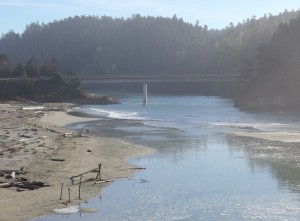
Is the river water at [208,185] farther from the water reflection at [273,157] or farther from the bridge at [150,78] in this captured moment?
the bridge at [150,78]

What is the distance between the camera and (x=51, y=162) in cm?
3372

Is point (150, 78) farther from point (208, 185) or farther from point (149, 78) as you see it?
point (208, 185)

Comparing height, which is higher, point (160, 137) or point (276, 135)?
point (276, 135)

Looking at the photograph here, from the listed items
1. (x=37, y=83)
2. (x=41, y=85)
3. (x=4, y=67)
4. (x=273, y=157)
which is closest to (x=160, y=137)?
(x=273, y=157)

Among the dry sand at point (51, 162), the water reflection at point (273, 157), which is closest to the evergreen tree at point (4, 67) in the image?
the dry sand at point (51, 162)

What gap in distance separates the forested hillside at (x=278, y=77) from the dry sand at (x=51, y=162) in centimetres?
5633

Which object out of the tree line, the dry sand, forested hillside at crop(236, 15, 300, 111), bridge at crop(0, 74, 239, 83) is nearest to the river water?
the dry sand

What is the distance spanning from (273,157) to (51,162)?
15.4 m

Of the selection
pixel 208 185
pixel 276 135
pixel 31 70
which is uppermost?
pixel 31 70

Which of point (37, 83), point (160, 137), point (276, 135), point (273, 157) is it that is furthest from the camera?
point (37, 83)

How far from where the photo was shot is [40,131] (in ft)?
178

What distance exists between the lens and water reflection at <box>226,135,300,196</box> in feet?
93.8

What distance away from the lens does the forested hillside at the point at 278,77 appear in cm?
9881

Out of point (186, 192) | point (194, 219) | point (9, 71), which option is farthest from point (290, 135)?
point (9, 71)
